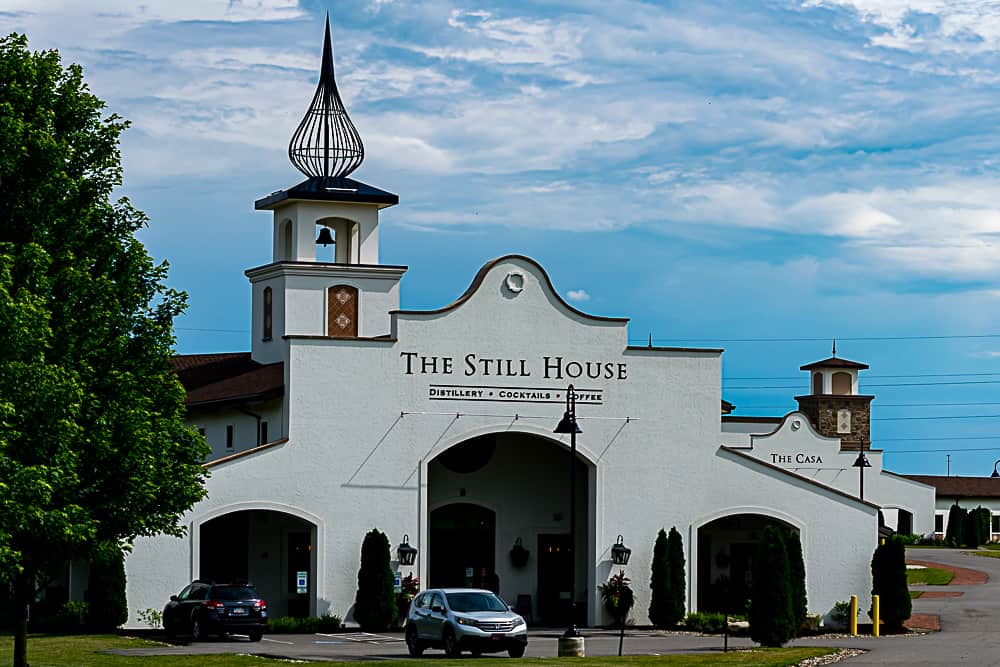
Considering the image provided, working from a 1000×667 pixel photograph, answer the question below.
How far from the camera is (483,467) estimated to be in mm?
45344

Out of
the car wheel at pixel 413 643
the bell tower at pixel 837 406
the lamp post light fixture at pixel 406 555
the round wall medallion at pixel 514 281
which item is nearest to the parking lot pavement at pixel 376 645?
the car wheel at pixel 413 643

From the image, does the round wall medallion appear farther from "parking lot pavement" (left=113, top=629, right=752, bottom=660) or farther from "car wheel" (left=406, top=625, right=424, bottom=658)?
"car wheel" (left=406, top=625, right=424, bottom=658)

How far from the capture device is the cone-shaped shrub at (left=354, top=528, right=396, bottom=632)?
40.4 meters

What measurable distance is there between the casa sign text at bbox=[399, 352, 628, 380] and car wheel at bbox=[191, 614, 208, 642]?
8.98 meters

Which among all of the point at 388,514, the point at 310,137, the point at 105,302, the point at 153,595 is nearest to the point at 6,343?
the point at 105,302

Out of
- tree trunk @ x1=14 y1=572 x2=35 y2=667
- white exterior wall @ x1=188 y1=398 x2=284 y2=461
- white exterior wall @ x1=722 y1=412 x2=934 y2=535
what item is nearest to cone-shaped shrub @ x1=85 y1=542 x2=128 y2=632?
white exterior wall @ x1=188 y1=398 x2=284 y2=461

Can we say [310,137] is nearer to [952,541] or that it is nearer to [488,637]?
[488,637]

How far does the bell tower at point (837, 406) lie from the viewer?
8556 cm

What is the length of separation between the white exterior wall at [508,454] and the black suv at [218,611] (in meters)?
1.76

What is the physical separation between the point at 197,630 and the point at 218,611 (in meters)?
0.83

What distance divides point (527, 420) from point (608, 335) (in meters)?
3.42

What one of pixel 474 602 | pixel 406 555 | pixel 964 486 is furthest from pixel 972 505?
pixel 474 602

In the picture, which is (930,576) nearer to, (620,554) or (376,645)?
(620,554)

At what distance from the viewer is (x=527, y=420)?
43.1 metres
